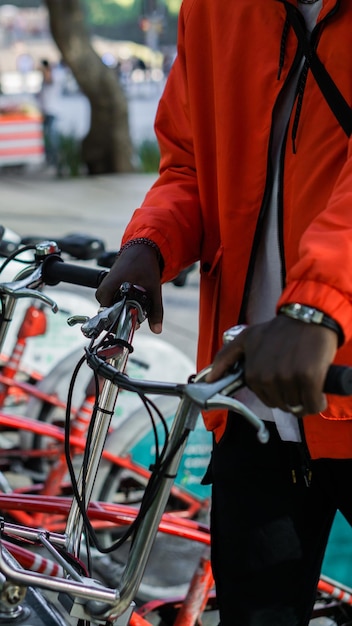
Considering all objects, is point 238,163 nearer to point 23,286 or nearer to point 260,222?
point 260,222

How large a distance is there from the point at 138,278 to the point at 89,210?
9.98 m

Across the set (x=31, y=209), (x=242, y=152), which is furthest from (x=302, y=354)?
(x=31, y=209)

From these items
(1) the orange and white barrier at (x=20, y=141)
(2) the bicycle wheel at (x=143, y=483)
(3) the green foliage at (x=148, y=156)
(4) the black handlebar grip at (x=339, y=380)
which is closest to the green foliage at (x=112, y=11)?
(1) the orange and white barrier at (x=20, y=141)

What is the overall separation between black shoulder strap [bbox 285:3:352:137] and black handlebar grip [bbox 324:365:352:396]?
1.73ft

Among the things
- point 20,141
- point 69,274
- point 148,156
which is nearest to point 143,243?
point 69,274

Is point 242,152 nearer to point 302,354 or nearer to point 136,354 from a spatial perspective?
point 302,354

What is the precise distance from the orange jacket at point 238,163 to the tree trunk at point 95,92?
12.2 meters

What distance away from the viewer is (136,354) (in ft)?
13.0

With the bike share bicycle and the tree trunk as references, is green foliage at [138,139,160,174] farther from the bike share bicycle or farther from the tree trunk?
the bike share bicycle

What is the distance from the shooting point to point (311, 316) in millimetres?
1354

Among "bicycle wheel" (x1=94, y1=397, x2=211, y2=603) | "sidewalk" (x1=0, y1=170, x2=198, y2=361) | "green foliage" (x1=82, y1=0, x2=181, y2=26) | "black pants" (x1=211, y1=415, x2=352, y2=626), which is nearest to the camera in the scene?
"black pants" (x1=211, y1=415, x2=352, y2=626)

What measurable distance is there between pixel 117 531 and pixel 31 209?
8.56m

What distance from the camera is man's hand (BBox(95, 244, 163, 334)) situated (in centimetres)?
185

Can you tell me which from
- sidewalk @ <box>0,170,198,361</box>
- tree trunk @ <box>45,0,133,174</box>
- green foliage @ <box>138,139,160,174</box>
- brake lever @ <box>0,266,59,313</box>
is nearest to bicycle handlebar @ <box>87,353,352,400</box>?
brake lever @ <box>0,266,59,313</box>
